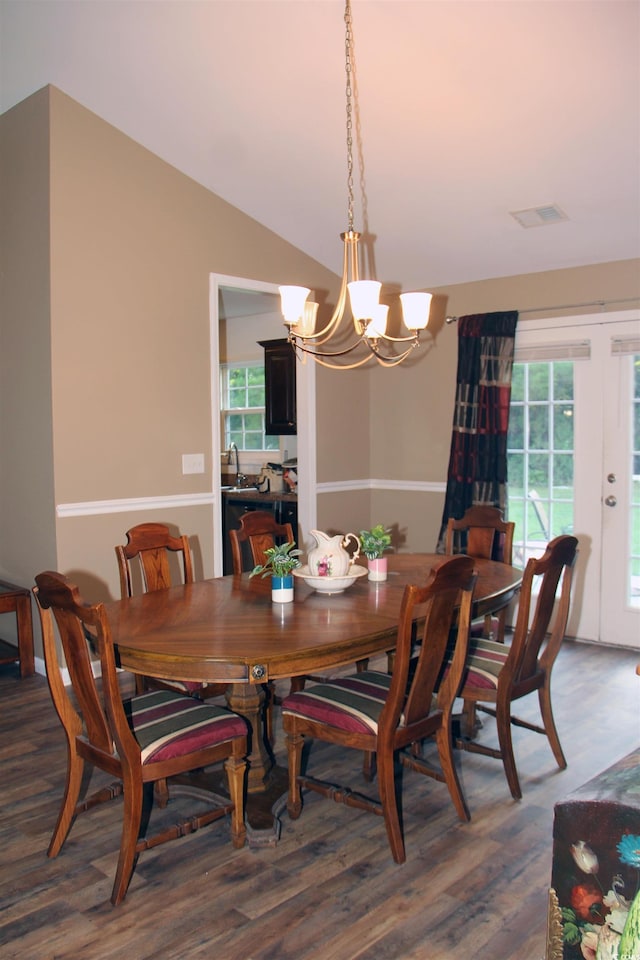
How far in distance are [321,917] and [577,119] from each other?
11.2 ft

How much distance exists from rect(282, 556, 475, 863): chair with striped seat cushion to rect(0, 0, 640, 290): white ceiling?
222 cm

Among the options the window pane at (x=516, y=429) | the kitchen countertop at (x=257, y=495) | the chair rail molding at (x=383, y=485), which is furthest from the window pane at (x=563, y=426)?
the kitchen countertop at (x=257, y=495)

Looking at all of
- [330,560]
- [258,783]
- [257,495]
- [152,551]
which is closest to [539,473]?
[257,495]

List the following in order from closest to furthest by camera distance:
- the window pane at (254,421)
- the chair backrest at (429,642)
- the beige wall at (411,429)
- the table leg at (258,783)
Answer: the chair backrest at (429,642), the table leg at (258,783), the beige wall at (411,429), the window pane at (254,421)

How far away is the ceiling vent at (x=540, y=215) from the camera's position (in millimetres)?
4211

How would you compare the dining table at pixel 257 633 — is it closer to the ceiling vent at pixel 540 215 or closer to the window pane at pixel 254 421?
the ceiling vent at pixel 540 215

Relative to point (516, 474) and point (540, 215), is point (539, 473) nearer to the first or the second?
point (516, 474)

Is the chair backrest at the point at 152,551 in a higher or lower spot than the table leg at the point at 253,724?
higher

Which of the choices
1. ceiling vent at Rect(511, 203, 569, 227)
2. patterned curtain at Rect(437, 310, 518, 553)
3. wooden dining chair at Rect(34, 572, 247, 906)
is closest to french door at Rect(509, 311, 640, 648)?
patterned curtain at Rect(437, 310, 518, 553)

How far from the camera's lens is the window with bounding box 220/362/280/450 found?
739cm

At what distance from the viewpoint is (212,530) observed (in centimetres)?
482

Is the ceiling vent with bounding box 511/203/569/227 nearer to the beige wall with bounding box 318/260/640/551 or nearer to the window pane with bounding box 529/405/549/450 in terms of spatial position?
the beige wall with bounding box 318/260/640/551

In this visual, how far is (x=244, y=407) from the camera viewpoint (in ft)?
24.8

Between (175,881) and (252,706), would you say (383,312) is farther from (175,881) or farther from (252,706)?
(175,881)
